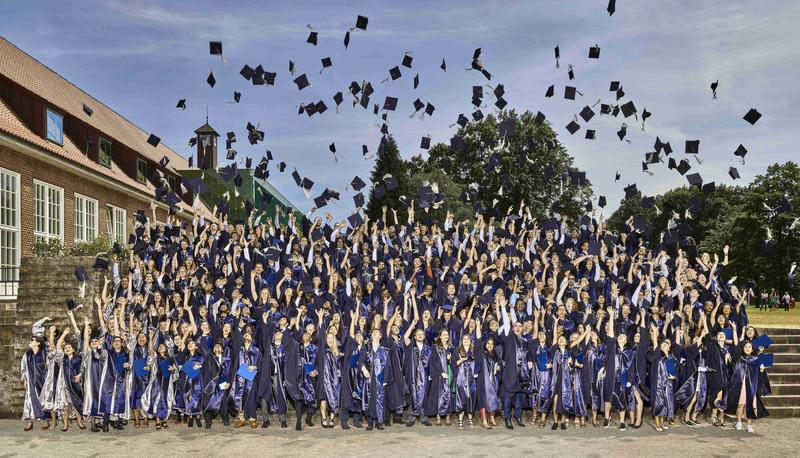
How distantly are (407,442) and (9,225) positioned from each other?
13.6m

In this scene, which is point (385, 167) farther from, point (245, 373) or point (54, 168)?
point (245, 373)

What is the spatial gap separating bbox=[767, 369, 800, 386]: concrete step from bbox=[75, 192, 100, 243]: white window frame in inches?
742

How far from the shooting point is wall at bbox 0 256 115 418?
11141mm

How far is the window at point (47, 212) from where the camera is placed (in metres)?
19.2

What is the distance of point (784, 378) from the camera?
11.8 meters

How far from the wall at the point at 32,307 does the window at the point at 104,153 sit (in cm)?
1371

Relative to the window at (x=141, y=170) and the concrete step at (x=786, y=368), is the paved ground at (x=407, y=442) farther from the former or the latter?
the window at (x=141, y=170)

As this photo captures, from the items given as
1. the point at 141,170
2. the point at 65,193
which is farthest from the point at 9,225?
the point at 141,170

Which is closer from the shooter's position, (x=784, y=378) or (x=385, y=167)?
(x=784, y=378)

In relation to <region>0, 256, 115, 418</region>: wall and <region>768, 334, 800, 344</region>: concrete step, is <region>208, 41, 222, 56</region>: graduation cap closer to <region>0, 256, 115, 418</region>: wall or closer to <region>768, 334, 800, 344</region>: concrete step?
<region>0, 256, 115, 418</region>: wall

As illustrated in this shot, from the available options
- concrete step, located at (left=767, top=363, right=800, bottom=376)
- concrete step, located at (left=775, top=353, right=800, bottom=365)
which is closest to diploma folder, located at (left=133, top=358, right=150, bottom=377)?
concrete step, located at (left=767, top=363, right=800, bottom=376)

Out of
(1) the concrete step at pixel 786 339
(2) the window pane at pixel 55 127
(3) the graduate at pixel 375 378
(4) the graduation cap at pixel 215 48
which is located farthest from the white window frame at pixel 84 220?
(1) the concrete step at pixel 786 339

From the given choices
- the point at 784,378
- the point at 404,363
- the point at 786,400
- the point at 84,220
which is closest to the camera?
the point at 404,363

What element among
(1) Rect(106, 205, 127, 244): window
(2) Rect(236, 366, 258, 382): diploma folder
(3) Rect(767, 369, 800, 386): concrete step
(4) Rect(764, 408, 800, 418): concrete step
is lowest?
(4) Rect(764, 408, 800, 418): concrete step
